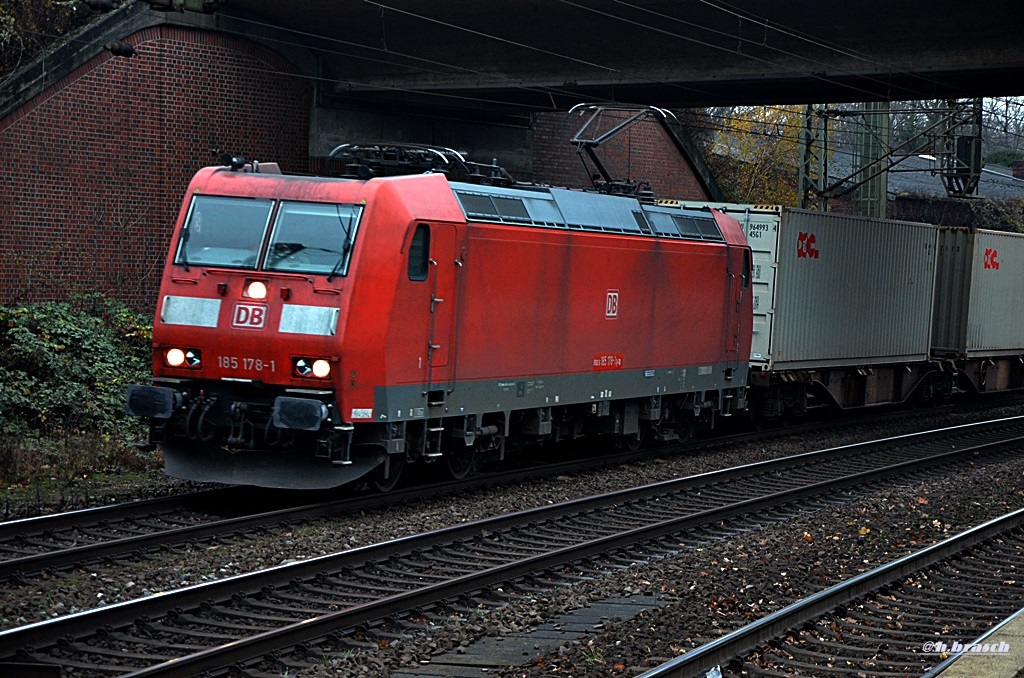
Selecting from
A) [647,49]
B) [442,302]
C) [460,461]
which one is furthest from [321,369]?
[647,49]

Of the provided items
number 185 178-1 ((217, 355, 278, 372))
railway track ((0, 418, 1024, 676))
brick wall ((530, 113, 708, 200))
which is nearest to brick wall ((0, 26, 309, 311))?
brick wall ((530, 113, 708, 200))

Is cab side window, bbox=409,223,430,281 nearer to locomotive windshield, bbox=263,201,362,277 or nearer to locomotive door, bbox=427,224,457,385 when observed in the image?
locomotive door, bbox=427,224,457,385

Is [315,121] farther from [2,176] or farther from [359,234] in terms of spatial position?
[359,234]

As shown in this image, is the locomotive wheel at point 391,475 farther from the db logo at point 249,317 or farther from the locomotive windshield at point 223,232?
the locomotive windshield at point 223,232

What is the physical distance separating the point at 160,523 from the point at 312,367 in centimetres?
194

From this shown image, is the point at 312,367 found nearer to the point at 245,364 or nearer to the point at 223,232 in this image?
the point at 245,364

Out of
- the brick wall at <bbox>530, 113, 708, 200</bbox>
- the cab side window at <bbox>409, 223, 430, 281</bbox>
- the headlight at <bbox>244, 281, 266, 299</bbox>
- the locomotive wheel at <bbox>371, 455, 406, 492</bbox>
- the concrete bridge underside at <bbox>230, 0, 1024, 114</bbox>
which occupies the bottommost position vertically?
the locomotive wheel at <bbox>371, 455, 406, 492</bbox>

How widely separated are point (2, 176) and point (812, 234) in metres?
12.6

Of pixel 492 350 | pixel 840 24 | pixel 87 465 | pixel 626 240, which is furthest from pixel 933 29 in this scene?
pixel 87 465

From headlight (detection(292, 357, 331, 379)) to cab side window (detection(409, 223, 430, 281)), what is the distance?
1.23 m

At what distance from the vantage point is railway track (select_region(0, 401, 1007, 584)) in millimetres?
10133

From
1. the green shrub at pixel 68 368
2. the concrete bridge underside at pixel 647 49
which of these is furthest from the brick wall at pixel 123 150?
the concrete bridge underside at pixel 647 49

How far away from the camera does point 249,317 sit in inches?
483

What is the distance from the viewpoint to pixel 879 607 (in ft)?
31.8
